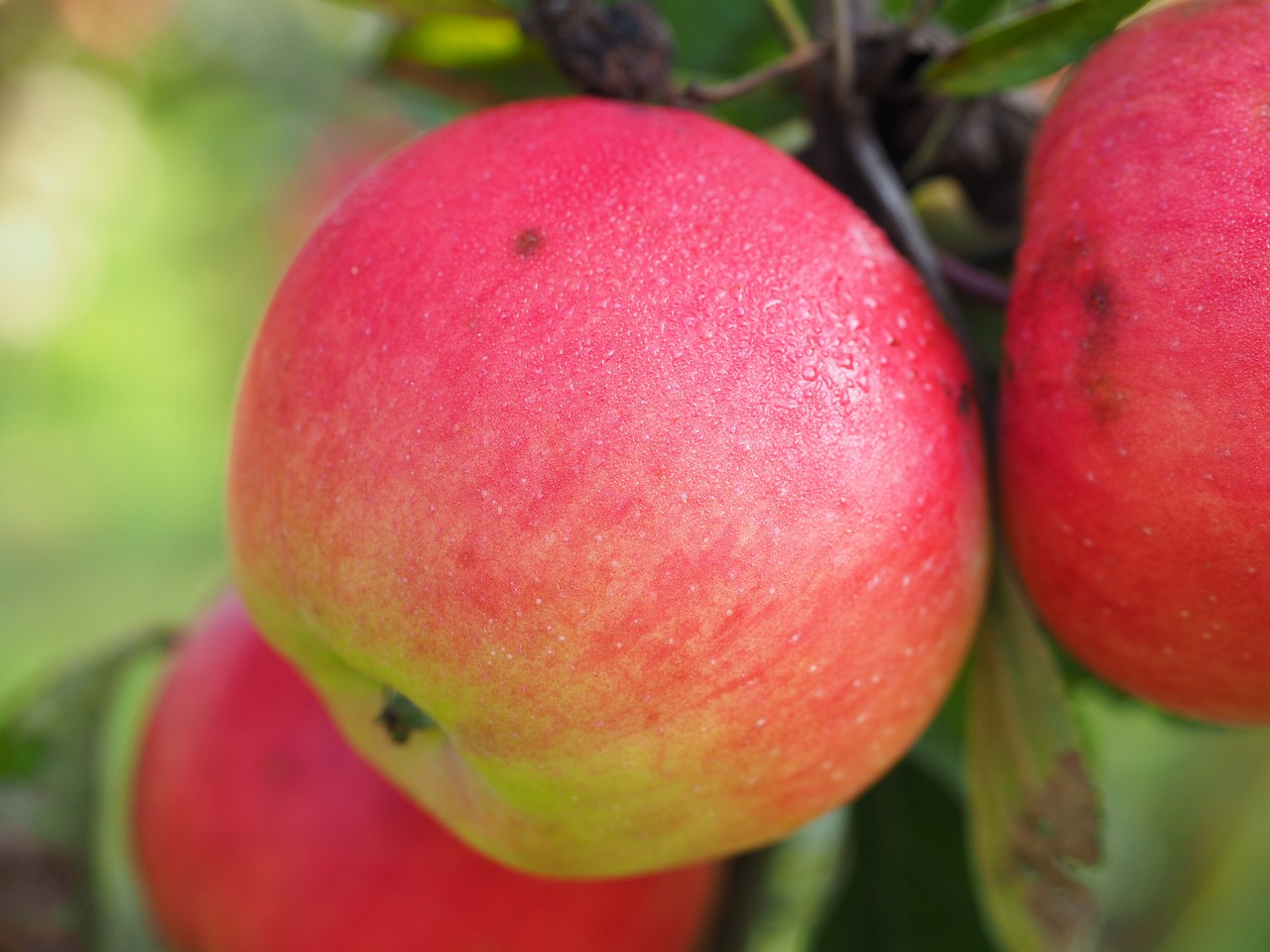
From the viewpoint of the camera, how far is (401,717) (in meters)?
0.69

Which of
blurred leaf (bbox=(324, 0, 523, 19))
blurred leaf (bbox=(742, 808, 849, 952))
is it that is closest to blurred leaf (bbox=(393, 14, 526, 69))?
blurred leaf (bbox=(324, 0, 523, 19))

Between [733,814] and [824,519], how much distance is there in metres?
0.18

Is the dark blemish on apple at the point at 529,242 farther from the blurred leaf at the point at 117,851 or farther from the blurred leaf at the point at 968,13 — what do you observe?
the blurred leaf at the point at 117,851

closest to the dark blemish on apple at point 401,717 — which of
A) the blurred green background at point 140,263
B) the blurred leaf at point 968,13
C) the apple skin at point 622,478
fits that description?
the apple skin at point 622,478

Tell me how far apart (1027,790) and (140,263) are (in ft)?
7.44

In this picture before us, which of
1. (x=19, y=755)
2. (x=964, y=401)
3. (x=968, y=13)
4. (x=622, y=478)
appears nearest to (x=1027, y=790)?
(x=964, y=401)

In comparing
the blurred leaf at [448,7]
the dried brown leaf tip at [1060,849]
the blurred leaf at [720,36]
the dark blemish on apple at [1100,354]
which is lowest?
the dried brown leaf tip at [1060,849]

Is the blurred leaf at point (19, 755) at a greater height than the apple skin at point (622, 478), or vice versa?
the apple skin at point (622, 478)

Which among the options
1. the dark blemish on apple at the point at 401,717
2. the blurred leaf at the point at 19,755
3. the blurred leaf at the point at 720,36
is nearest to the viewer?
the dark blemish on apple at the point at 401,717

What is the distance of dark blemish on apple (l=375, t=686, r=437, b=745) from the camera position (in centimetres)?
69

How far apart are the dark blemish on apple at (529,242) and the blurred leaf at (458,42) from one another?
1.06ft

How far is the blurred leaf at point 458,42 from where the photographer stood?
902 mm

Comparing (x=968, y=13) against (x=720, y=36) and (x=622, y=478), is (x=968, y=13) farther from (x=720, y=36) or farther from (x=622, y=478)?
(x=622, y=478)

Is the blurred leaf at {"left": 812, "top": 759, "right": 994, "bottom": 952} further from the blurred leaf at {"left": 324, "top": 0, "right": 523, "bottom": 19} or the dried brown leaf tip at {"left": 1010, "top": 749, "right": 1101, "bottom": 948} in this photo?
the blurred leaf at {"left": 324, "top": 0, "right": 523, "bottom": 19}
